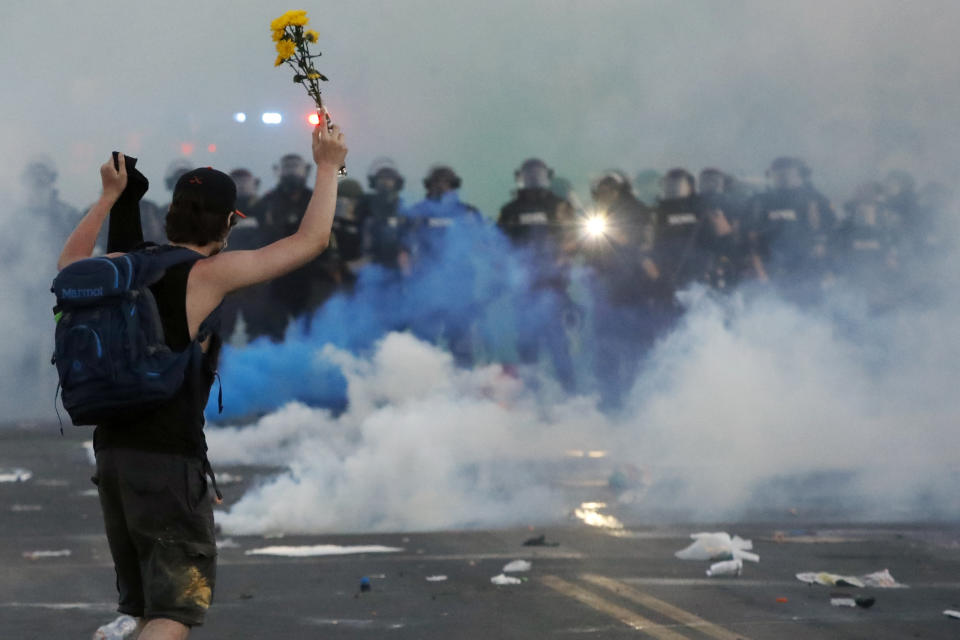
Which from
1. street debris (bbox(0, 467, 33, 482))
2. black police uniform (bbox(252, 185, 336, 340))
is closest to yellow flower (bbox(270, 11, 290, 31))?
street debris (bbox(0, 467, 33, 482))

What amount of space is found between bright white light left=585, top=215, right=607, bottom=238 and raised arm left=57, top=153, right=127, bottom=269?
22.3 meters

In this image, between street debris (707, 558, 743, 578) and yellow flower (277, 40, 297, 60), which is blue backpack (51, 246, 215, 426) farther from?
street debris (707, 558, 743, 578)

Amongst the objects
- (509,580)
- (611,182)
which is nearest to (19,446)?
(611,182)

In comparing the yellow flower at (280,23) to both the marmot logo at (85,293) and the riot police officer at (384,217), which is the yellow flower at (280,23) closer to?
the marmot logo at (85,293)

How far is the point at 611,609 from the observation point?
20.6 feet

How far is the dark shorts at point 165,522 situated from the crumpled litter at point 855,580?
465cm

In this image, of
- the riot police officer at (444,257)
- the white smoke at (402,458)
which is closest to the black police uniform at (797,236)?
the riot police officer at (444,257)

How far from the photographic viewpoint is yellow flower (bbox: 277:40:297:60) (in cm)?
340

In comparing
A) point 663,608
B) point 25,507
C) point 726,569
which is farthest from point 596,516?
point 25,507

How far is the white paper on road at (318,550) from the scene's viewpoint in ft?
26.7

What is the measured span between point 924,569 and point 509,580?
2416mm

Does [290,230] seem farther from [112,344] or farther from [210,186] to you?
[112,344]

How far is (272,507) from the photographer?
30.4 feet

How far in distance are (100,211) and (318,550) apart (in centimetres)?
498
